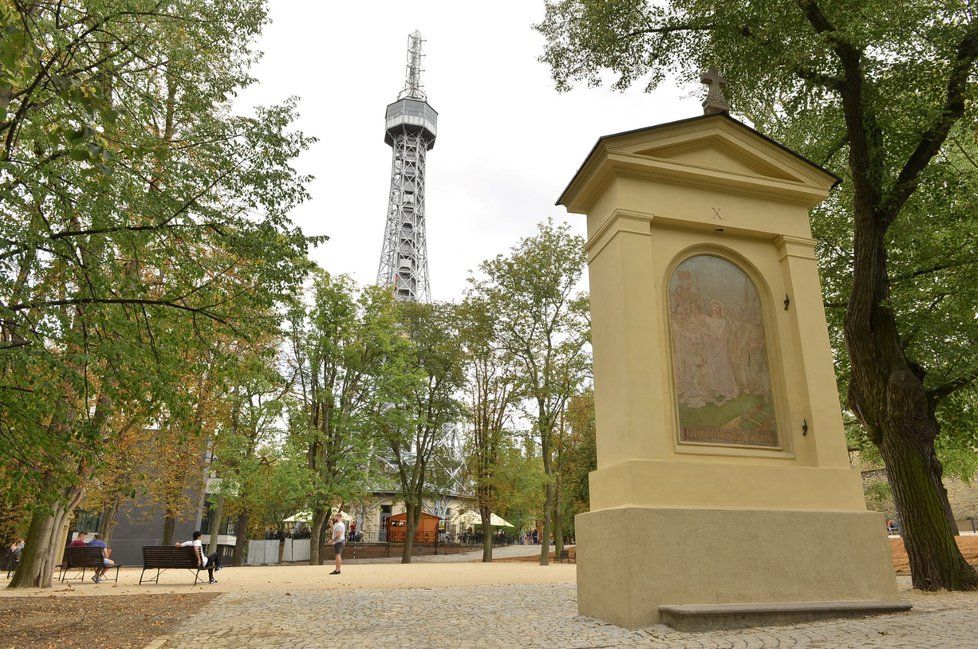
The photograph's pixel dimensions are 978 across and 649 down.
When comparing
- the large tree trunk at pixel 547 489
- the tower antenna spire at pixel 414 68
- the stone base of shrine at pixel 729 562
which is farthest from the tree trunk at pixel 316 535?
the tower antenna spire at pixel 414 68

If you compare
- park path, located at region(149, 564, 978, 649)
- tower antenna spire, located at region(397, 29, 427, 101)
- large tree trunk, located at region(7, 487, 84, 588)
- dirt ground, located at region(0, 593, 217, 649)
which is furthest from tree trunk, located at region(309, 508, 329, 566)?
tower antenna spire, located at region(397, 29, 427, 101)

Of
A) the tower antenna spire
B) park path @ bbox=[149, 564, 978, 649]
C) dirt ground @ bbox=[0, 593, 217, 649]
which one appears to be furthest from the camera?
the tower antenna spire

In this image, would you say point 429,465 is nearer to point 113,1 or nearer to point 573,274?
point 573,274

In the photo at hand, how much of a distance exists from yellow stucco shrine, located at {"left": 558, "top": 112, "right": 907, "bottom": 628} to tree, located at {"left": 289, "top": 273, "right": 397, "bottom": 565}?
20287 millimetres

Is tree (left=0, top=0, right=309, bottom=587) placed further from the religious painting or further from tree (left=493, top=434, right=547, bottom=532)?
tree (left=493, top=434, right=547, bottom=532)

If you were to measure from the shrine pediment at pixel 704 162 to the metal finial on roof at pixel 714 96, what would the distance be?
0.48m

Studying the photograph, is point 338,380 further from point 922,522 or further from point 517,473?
point 922,522

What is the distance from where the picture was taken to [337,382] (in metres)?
29.2

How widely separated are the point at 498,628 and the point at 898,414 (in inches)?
277

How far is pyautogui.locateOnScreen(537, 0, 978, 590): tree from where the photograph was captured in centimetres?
941

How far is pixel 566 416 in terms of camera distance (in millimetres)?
31953

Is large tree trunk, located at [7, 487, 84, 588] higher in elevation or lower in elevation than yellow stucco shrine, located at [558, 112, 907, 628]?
lower

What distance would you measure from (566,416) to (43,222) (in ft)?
86.9

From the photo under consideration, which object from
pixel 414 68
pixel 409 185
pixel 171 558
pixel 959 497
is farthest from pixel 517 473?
pixel 414 68
